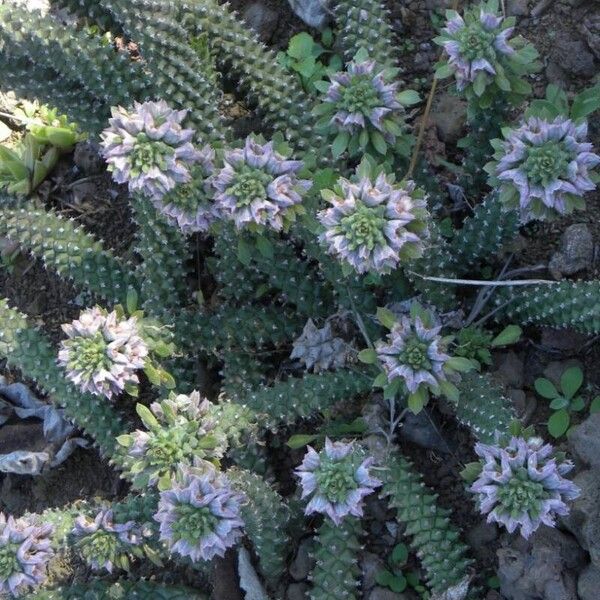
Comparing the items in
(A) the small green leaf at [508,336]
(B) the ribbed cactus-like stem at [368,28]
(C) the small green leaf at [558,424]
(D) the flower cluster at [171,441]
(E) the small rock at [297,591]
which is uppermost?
(B) the ribbed cactus-like stem at [368,28]

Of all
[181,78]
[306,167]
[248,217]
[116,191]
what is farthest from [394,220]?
[116,191]

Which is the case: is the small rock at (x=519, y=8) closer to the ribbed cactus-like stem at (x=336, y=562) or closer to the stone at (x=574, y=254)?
the stone at (x=574, y=254)

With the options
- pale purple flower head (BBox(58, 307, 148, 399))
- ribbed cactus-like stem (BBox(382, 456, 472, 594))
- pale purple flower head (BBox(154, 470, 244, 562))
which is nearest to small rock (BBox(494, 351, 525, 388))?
ribbed cactus-like stem (BBox(382, 456, 472, 594))

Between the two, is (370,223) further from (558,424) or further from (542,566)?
(542,566)

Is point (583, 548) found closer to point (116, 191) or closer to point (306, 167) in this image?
point (306, 167)

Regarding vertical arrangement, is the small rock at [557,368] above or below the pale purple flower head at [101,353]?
below

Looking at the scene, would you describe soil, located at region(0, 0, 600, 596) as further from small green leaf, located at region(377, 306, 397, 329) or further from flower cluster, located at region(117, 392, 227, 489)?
flower cluster, located at region(117, 392, 227, 489)

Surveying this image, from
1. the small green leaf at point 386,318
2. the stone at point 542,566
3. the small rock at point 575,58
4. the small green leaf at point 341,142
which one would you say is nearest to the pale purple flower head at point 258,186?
the small green leaf at point 341,142
